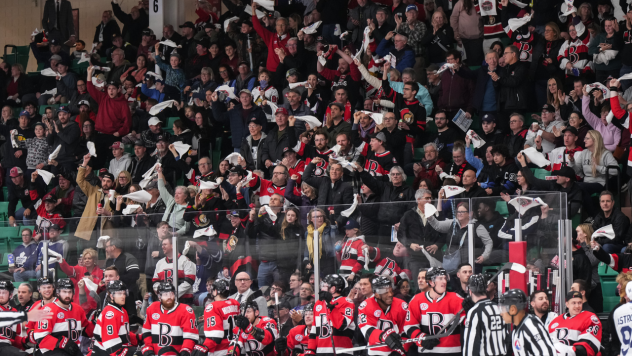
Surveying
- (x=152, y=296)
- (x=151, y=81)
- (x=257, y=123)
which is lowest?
(x=152, y=296)

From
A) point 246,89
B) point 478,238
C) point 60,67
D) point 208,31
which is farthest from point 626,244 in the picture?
point 60,67

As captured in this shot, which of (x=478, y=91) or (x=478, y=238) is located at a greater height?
(x=478, y=91)

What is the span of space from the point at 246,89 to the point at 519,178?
174 inches

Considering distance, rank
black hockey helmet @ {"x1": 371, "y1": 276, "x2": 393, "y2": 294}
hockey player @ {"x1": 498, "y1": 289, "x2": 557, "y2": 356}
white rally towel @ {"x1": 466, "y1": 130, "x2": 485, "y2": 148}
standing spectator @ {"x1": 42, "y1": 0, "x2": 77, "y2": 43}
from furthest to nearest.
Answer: standing spectator @ {"x1": 42, "y1": 0, "x2": 77, "y2": 43} → white rally towel @ {"x1": 466, "y1": 130, "x2": 485, "y2": 148} → black hockey helmet @ {"x1": 371, "y1": 276, "x2": 393, "y2": 294} → hockey player @ {"x1": 498, "y1": 289, "x2": 557, "y2": 356}

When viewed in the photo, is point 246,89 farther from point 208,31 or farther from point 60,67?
point 60,67

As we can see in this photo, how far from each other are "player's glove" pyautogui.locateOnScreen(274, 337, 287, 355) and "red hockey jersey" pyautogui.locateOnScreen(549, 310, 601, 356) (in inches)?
94.1

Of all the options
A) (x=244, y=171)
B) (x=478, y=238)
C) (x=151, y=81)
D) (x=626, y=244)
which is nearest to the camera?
(x=478, y=238)

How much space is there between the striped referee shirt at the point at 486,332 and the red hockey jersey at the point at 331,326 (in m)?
1.39

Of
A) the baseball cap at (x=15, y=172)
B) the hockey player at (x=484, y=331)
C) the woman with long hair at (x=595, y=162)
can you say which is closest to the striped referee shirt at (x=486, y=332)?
the hockey player at (x=484, y=331)

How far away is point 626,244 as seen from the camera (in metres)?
8.81

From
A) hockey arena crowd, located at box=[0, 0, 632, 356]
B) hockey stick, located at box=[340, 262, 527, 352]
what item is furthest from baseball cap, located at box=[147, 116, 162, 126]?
hockey stick, located at box=[340, 262, 527, 352]

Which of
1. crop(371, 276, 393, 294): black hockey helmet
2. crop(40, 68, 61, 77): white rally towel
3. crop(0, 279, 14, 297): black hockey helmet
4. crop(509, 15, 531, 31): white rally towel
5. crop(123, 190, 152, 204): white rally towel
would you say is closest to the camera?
crop(371, 276, 393, 294): black hockey helmet

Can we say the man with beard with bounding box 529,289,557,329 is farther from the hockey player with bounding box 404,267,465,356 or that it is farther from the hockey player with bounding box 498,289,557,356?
the hockey player with bounding box 498,289,557,356

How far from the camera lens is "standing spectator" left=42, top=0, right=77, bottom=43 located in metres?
16.3
